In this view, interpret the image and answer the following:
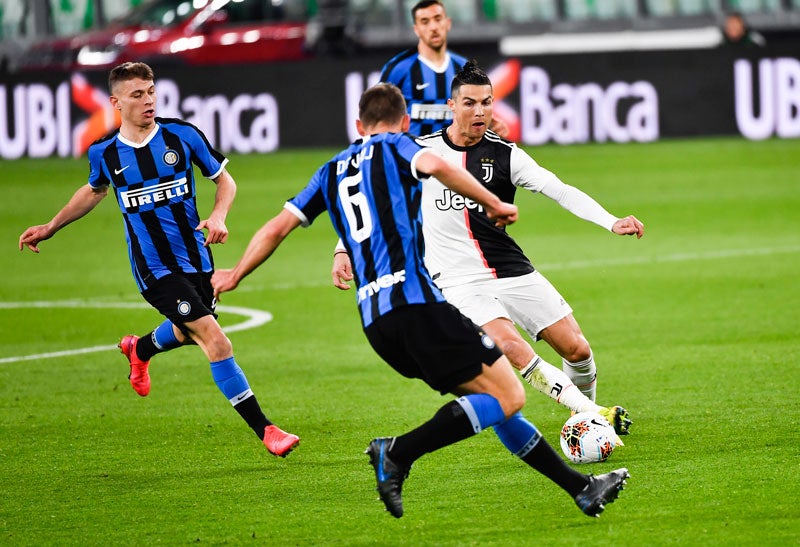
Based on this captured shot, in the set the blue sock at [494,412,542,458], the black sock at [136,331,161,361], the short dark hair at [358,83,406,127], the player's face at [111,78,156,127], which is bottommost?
the black sock at [136,331,161,361]

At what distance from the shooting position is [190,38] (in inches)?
1151

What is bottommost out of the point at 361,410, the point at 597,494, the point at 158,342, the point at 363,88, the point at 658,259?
the point at 658,259

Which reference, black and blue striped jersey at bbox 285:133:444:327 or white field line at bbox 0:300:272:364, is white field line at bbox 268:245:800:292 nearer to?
white field line at bbox 0:300:272:364

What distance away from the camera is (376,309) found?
6.22 m

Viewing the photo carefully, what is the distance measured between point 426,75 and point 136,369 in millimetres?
2936

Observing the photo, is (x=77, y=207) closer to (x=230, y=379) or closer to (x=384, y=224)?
(x=230, y=379)

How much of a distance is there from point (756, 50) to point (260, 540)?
60.7 feet

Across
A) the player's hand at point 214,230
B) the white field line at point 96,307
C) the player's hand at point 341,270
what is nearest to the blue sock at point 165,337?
the player's hand at point 214,230

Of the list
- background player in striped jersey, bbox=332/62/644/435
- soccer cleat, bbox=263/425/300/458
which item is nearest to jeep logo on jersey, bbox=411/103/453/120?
background player in striped jersey, bbox=332/62/644/435

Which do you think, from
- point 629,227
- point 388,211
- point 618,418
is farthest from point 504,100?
point 388,211

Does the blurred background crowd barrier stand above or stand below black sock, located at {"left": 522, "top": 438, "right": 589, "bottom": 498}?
below

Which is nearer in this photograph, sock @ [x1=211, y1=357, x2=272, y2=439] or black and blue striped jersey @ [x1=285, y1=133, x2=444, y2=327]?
black and blue striped jersey @ [x1=285, y1=133, x2=444, y2=327]

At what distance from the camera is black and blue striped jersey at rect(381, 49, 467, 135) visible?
409 inches

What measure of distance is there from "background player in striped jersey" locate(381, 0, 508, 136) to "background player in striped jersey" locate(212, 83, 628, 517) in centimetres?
403
